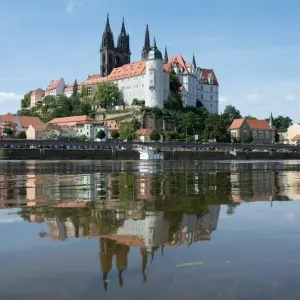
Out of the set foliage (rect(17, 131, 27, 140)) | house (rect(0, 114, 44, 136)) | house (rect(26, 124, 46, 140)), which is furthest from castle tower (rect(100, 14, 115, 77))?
foliage (rect(17, 131, 27, 140))

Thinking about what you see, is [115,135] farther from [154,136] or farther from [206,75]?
[206,75]

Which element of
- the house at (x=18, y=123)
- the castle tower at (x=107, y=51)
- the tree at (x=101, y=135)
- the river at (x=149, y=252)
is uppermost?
the castle tower at (x=107, y=51)

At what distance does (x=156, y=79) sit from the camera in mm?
165625

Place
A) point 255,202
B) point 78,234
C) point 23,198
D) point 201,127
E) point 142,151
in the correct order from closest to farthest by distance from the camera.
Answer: point 78,234, point 255,202, point 23,198, point 142,151, point 201,127

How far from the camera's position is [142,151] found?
105875 millimetres

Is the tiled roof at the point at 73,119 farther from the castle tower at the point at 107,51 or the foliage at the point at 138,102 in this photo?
the castle tower at the point at 107,51

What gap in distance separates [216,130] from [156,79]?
32.1 meters

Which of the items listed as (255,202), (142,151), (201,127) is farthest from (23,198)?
(201,127)

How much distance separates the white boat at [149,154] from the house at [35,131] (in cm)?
5626

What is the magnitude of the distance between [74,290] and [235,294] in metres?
1.96

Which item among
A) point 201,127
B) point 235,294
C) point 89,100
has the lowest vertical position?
point 235,294

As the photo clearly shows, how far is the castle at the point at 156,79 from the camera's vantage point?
165 m

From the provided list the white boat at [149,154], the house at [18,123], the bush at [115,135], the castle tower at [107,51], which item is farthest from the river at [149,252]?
the castle tower at [107,51]

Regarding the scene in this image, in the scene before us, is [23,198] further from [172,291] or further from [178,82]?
[178,82]
